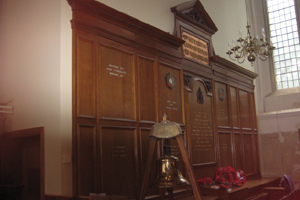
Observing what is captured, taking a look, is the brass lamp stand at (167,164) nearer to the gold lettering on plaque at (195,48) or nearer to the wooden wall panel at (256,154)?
the gold lettering on plaque at (195,48)

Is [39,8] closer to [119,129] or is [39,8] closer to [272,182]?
[119,129]

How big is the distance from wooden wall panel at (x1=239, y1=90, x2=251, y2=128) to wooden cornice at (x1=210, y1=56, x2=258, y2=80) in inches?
23.1

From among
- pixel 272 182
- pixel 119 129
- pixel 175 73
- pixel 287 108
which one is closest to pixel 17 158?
pixel 119 129

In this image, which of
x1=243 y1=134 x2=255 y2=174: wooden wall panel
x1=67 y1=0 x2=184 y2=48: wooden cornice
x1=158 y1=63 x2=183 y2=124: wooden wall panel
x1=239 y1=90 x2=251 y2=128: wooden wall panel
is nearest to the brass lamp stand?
x1=158 y1=63 x2=183 y2=124: wooden wall panel

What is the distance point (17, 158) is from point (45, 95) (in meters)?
1.92

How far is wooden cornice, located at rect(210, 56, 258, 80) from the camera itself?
7888 mm

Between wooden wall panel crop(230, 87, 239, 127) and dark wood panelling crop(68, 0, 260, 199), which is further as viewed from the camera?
wooden wall panel crop(230, 87, 239, 127)

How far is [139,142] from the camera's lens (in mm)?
5289

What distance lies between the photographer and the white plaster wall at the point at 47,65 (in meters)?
4.39

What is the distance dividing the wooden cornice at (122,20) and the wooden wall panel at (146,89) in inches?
20.3

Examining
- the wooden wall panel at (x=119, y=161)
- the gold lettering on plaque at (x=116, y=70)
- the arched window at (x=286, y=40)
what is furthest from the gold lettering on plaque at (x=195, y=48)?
the arched window at (x=286, y=40)

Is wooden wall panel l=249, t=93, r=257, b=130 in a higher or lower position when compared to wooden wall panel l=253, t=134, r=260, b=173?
higher

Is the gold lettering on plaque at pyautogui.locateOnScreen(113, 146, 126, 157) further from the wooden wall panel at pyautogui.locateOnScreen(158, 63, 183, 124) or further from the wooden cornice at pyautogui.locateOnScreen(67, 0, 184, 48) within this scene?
the wooden cornice at pyautogui.locateOnScreen(67, 0, 184, 48)

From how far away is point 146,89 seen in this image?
570 cm
